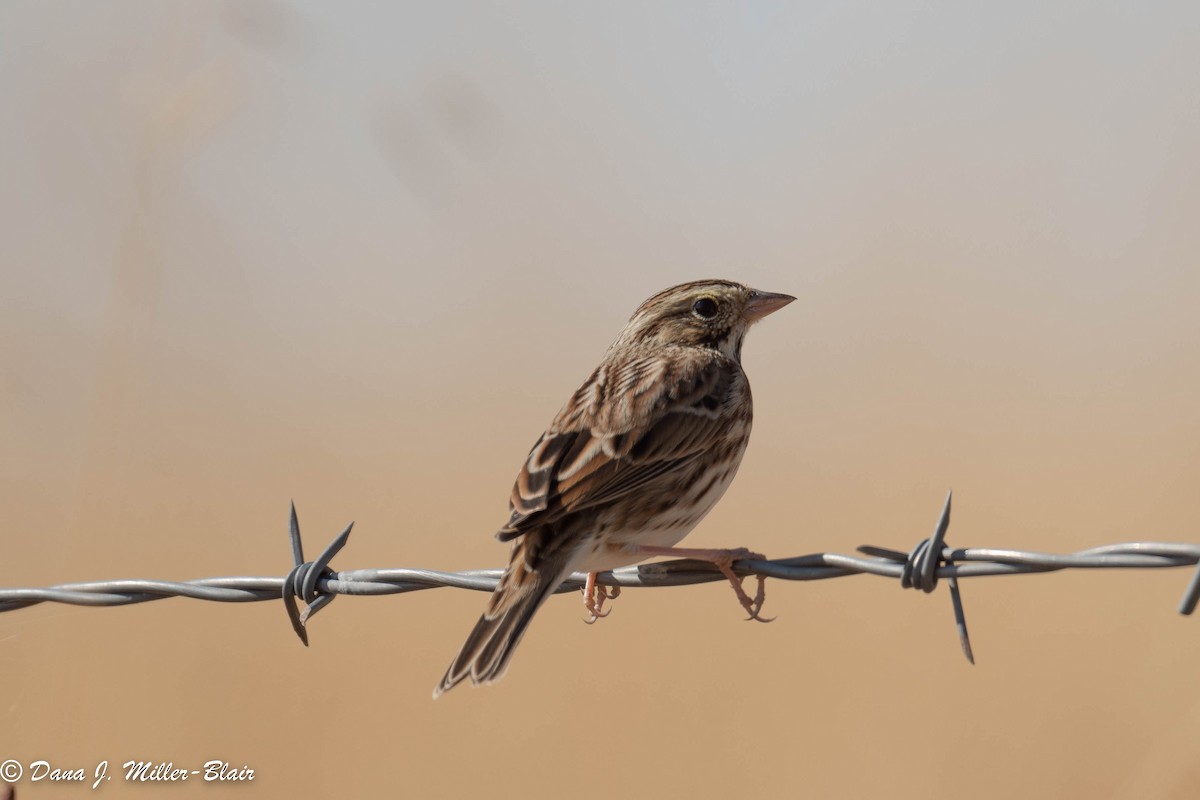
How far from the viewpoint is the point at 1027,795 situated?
6.30m

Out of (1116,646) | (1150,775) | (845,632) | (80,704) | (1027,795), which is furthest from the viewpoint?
(845,632)

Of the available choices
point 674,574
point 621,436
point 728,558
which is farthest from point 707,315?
point 728,558

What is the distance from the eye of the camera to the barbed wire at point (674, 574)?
2990 millimetres

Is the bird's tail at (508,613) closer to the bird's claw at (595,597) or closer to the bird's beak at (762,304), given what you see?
the bird's claw at (595,597)

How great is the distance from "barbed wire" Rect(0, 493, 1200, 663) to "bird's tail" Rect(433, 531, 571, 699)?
0.06 m

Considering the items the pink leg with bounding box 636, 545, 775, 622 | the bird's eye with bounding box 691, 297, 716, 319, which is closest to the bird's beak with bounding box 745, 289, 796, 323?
the bird's eye with bounding box 691, 297, 716, 319

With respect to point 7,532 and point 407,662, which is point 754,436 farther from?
point 7,532

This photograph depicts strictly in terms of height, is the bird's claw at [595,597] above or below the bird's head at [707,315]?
below

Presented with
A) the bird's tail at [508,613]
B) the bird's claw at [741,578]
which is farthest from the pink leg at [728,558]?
the bird's tail at [508,613]

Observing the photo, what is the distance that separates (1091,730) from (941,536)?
155 inches

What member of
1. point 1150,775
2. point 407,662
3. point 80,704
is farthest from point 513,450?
point 1150,775

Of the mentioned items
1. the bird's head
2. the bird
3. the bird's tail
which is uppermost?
the bird's head

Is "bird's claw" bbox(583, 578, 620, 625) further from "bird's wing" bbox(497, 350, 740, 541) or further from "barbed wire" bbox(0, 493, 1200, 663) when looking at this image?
"bird's wing" bbox(497, 350, 740, 541)

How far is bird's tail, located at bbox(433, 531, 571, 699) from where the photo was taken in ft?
12.5
